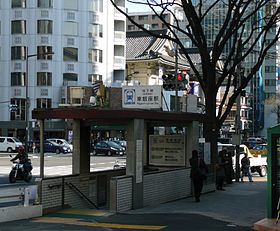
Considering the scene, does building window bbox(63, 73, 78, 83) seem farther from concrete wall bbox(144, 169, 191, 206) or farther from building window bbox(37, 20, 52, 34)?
concrete wall bbox(144, 169, 191, 206)

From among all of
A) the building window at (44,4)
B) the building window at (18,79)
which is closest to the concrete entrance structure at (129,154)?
the building window at (18,79)

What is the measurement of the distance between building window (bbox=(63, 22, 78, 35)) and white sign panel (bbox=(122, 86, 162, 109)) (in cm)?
4767

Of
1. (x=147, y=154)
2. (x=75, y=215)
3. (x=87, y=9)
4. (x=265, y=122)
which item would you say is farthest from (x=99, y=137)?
(x=265, y=122)

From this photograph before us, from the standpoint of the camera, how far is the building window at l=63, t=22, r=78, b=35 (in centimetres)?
6981

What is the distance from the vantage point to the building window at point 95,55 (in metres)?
71.5

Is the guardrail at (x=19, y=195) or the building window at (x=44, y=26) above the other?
the building window at (x=44, y=26)

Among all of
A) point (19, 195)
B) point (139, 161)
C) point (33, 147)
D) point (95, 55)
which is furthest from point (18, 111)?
point (19, 195)

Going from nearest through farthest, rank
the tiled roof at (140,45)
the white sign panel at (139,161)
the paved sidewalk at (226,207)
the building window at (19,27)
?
the paved sidewalk at (226,207), the white sign panel at (139,161), the building window at (19,27), the tiled roof at (140,45)

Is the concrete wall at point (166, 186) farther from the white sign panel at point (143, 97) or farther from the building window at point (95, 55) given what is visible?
the building window at point (95, 55)

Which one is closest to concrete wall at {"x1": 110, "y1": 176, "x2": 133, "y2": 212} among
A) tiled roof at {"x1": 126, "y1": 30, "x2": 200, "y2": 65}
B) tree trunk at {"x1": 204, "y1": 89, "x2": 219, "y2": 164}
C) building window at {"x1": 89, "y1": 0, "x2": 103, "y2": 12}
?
tree trunk at {"x1": 204, "y1": 89, "x2": 219, "y2": 164}

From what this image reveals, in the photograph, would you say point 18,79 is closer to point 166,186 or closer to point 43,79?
point 43,79

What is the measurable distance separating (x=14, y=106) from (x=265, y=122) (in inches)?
3131

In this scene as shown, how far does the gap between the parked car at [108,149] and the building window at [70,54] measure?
1800 cm

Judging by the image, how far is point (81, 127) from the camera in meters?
16.5
